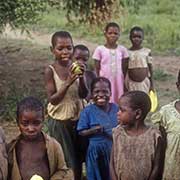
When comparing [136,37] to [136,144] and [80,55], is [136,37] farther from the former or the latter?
[136,144]

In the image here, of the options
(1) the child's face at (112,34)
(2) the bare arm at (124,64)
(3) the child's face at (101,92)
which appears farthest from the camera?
(2) the bare arm at (124,64)

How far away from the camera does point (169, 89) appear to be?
906cm

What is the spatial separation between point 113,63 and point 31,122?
93.1 inches

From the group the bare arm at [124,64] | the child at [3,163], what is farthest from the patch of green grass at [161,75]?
the child at [3,163]

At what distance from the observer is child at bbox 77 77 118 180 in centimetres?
390

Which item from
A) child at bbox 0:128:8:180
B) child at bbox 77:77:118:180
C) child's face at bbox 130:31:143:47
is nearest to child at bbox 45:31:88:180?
child at bbox 77:77:118:180

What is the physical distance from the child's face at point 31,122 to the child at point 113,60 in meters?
2.32

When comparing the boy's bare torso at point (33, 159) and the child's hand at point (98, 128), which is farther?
the child's hand at point (98, 128)

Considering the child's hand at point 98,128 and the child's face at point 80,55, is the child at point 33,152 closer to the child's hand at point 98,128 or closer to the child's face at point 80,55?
the child's hand at point 98,128

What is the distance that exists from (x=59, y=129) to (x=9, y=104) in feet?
10.7

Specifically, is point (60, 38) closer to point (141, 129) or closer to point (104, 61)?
point (141, 129)

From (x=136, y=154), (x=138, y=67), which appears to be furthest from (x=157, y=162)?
(x=138, y=67)

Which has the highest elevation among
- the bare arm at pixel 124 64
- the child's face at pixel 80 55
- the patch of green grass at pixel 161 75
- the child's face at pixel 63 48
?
the child's face at pixel 63 48

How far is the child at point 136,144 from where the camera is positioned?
3.44 metres
